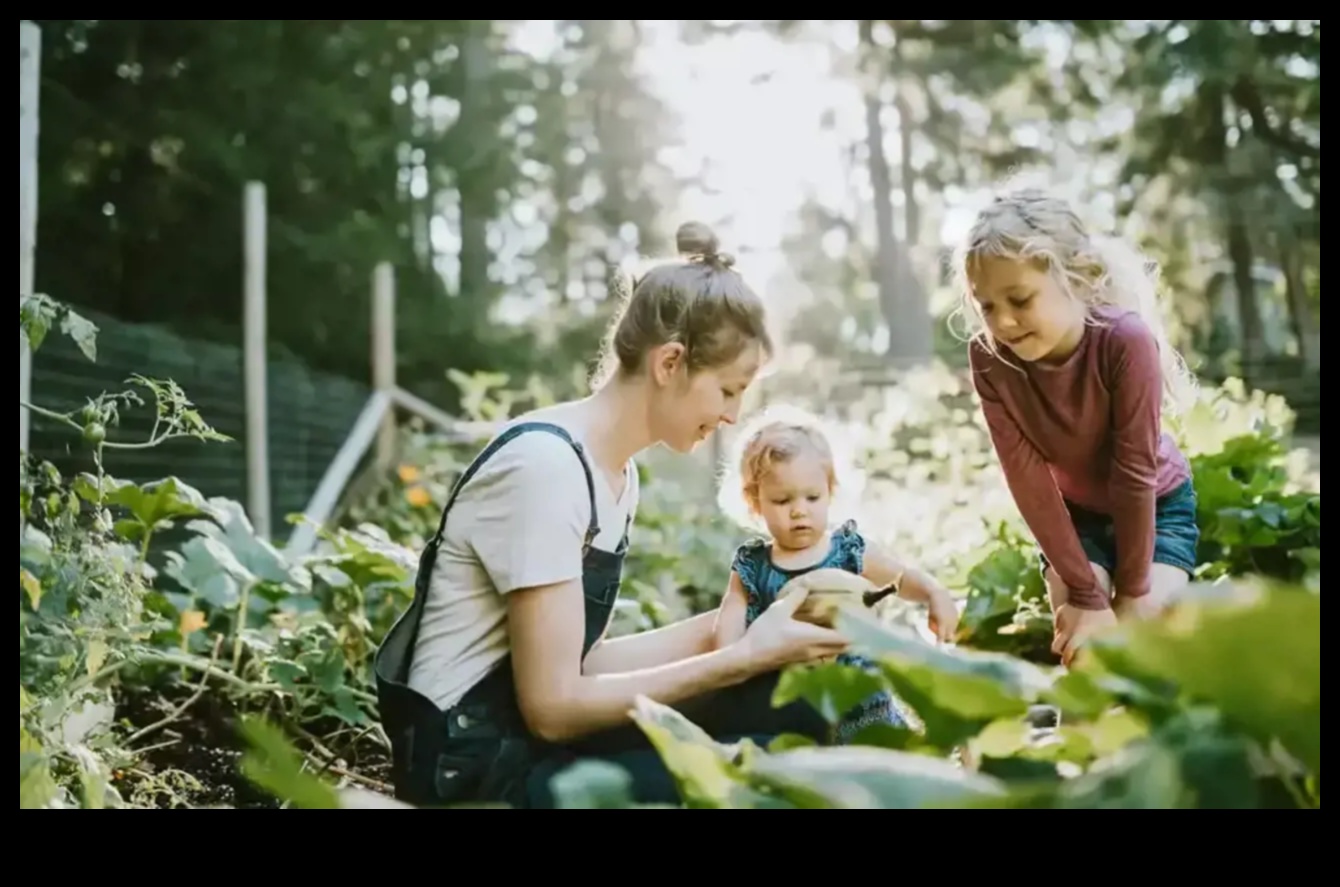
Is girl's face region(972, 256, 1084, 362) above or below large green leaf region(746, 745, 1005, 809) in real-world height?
above

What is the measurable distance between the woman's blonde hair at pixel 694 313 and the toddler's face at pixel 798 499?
35 cm

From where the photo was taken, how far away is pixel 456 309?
7414 mm

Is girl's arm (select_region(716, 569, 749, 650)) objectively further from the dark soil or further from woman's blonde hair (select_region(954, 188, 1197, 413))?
the dark soil

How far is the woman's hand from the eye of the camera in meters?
1.48

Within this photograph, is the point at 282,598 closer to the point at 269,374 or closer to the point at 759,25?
the point at 269,374

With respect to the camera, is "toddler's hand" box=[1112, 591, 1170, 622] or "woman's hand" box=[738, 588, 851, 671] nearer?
"woman's hand" box=[738, 588, 851, 671]

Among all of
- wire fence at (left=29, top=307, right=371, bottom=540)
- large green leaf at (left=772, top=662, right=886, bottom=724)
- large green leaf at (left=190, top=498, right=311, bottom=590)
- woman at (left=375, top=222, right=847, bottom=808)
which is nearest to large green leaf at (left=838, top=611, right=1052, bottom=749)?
large green leaf at (left=772, top=662, right=886, bottom=724)

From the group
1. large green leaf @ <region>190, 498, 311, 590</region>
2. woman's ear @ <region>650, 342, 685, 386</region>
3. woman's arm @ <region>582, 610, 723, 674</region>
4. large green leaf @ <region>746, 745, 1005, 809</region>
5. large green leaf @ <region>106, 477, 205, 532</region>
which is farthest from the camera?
large green leaf @ <region>190, 498, 311, 590</region>

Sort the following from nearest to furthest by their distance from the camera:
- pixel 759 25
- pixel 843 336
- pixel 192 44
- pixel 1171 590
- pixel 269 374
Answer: pixel 1171 590 → pixel 269 374 → pixel 192 44 → pixel 759 25 → pixel 843 336

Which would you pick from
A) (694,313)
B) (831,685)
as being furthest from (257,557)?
(831,685)

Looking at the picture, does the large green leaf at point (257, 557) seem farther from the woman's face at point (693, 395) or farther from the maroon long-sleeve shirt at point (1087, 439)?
the maroon long-sleeve shirt at point (1087, 439)
